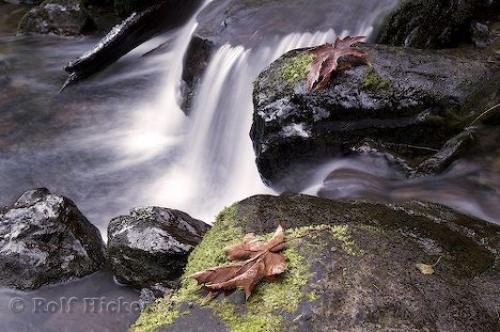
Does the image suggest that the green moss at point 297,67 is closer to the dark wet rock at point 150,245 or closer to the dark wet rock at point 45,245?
the dark wet rock at point 150,245

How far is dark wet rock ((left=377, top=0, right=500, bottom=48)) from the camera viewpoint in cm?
637

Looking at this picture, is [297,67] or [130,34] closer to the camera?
[297,67]

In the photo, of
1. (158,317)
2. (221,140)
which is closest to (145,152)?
(221,140)

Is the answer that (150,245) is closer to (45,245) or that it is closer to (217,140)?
(45,245)

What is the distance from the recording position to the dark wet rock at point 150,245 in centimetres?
434

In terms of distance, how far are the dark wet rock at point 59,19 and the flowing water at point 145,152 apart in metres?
1.77

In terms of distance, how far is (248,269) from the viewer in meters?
2.76

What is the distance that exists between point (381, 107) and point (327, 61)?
0.68m

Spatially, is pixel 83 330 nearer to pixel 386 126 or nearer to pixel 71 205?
pixel 71 205

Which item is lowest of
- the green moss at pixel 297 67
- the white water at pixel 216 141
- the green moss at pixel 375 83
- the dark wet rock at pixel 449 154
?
the white water at pixel 216 141

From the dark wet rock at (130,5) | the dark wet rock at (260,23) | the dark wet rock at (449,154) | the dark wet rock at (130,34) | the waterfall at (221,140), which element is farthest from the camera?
the dark wet rock at (130,5)

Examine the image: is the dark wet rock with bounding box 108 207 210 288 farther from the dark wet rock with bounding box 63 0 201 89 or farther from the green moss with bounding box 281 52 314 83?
the dark wet rock with bounding box 63 0 201 89

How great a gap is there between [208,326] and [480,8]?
5.96 metres

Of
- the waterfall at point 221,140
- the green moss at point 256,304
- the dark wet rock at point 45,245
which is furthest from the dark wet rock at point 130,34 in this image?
the green moss at point 256,304
